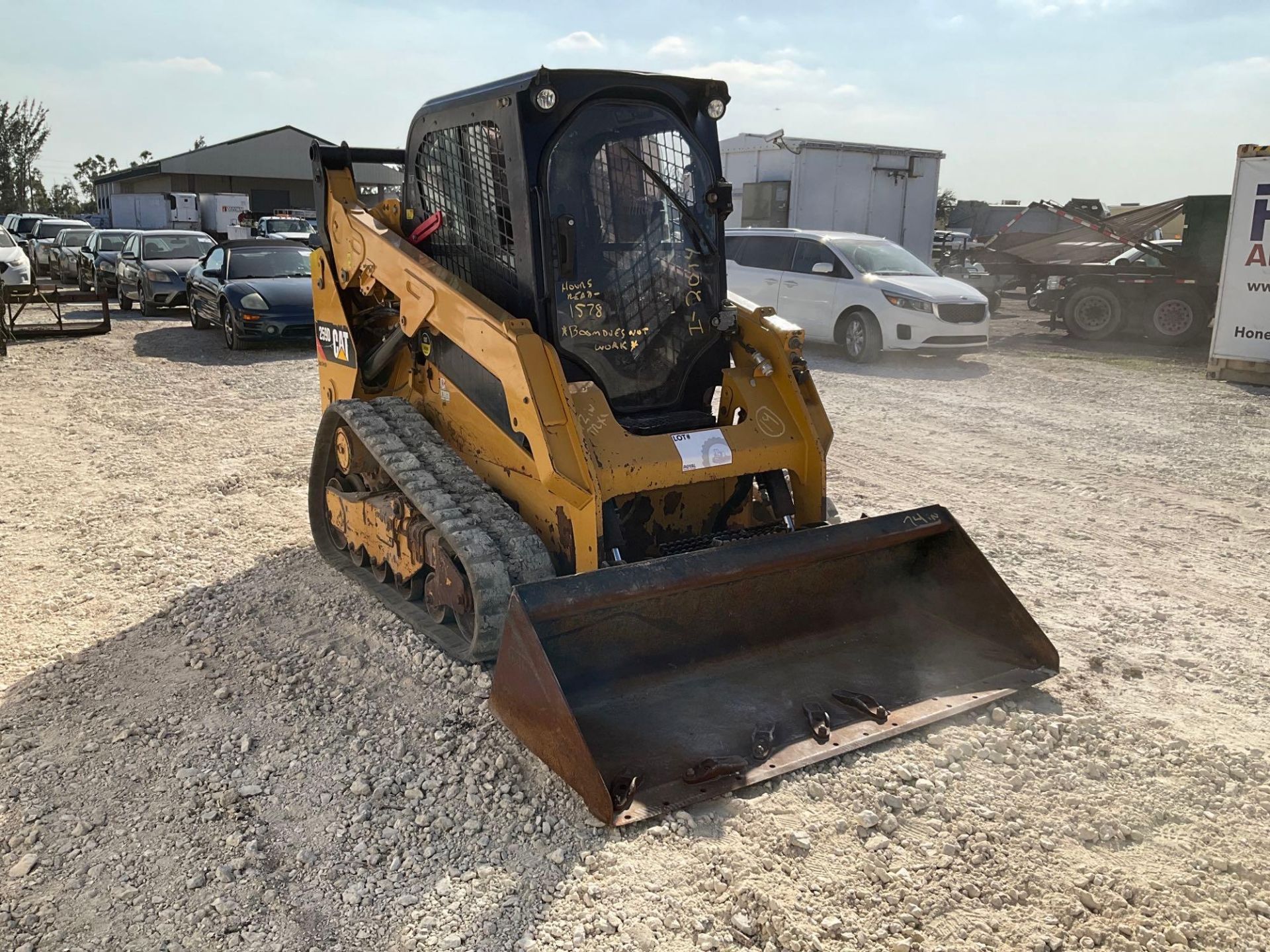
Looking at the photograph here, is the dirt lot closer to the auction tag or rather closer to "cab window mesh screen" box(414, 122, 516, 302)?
the auction tag

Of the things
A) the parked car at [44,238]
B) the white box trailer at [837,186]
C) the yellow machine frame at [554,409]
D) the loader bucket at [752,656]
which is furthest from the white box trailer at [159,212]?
the loader bucket at [752,656]

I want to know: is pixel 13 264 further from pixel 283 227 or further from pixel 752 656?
pixel 752 656

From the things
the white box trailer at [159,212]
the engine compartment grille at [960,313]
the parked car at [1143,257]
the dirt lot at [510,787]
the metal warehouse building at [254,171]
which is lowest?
the dirt lot at [510,787]

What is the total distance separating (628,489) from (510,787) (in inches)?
52.1

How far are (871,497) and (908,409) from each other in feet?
11.6

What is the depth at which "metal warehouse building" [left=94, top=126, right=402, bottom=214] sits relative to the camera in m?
43.1

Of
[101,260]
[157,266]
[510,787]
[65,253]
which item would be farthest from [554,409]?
[65,253]

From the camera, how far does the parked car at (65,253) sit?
2538 cm

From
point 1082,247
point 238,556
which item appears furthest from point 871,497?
point 1082,247

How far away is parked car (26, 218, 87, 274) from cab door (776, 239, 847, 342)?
21150 mm

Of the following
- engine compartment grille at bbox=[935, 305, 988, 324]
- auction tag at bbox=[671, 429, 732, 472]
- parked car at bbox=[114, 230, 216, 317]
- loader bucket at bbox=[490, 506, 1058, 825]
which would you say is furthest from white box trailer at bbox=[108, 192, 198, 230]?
loader bucket at bbox=[490, 506, 1058, 825]

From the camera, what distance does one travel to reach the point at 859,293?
535 inches

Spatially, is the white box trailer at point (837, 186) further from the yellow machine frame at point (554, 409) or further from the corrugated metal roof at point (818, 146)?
the yellow machine frame at point (554, 409)

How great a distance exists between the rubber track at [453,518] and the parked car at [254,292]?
837cm
